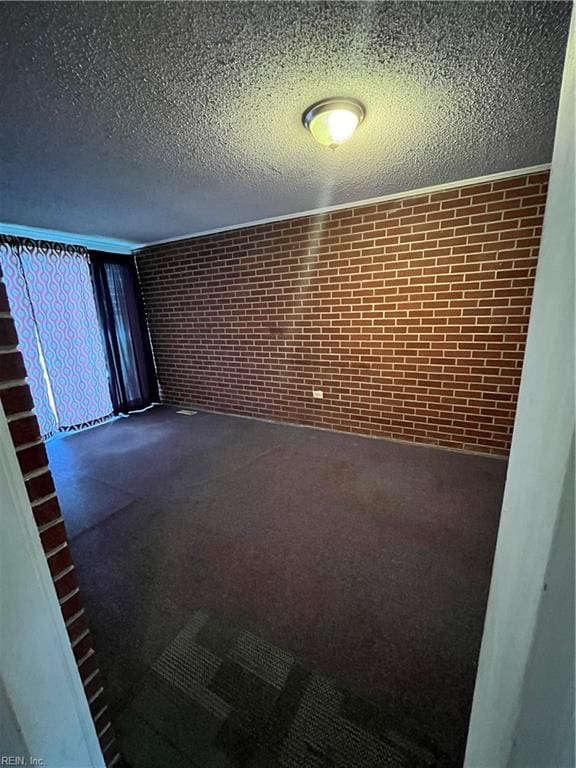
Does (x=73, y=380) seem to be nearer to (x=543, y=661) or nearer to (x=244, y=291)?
(x=244, y=291)

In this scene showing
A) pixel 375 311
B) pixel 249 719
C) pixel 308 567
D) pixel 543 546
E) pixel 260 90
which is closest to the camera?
pixel 543 546

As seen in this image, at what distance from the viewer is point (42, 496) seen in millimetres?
758

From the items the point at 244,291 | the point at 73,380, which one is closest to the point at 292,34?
the point at 244,291

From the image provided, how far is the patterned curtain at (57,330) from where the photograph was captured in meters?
3.28

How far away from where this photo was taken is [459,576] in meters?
1.61

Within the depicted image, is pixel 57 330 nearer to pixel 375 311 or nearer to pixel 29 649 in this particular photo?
pixel 375 311

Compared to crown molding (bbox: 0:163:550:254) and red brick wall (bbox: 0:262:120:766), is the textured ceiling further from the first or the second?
red brick wall (bbox: 0:262:120:766)

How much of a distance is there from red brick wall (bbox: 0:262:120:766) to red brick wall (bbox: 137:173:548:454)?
112 inches

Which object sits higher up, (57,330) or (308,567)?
(57,330)

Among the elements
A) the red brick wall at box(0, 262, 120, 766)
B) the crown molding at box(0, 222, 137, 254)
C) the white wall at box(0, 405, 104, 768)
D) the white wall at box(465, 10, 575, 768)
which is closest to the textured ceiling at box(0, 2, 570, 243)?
the white wall at box(465, 10, 575, 768)

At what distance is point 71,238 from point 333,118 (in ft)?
11.8

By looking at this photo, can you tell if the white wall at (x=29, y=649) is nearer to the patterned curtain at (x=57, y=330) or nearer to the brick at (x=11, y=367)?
the brick at (x=11, y=367)

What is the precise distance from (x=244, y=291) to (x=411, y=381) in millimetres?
2149

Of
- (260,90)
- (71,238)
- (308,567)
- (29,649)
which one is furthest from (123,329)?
(29,649)
